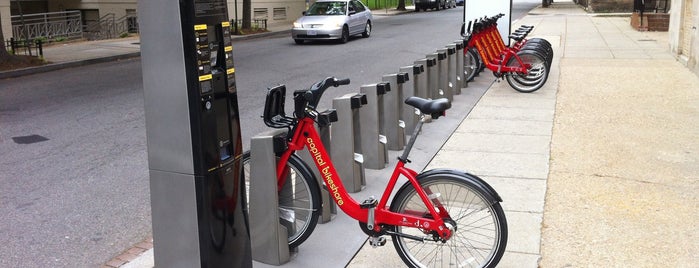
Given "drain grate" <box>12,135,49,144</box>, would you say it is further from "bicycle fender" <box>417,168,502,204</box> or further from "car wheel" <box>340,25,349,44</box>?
"car wheel" <box>340,25,349,44</box>

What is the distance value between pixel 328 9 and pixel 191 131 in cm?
1973

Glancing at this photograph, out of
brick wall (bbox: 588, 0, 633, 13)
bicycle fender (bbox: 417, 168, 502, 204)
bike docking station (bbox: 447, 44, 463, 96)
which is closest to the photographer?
bicycle fender (bbox: 417, 168, 502, 204)

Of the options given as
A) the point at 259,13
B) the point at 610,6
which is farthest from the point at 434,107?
the point at 610,6

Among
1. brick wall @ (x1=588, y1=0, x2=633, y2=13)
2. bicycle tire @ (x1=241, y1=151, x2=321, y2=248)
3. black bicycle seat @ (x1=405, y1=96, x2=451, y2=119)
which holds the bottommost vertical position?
bicycle tire @ (x1=241, y1=151, x2=321, y2=248)

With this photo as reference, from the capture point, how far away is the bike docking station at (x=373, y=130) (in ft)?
19.8

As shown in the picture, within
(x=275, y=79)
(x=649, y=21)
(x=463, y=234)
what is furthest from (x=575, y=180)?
(x=649, y=21)

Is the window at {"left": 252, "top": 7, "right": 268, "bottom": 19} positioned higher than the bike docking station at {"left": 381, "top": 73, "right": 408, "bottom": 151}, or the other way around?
the window at {"left": 252, "top": 7, "right": 268, "bottom": 19}

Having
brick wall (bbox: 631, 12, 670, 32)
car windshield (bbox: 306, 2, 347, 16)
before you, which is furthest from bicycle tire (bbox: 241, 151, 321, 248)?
brick wall (bbox: 631, 12, 670, 32)

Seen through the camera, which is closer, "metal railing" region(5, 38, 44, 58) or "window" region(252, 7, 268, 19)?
"metal railing" region(5, 38, 44, 58)

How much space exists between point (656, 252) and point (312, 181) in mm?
2259

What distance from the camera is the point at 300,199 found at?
4254 mm

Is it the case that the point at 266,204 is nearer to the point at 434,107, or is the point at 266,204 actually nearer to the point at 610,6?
the point at 434,107

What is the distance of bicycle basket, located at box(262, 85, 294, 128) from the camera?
4066 mm

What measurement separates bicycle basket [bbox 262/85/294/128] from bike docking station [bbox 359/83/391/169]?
6.12ft
